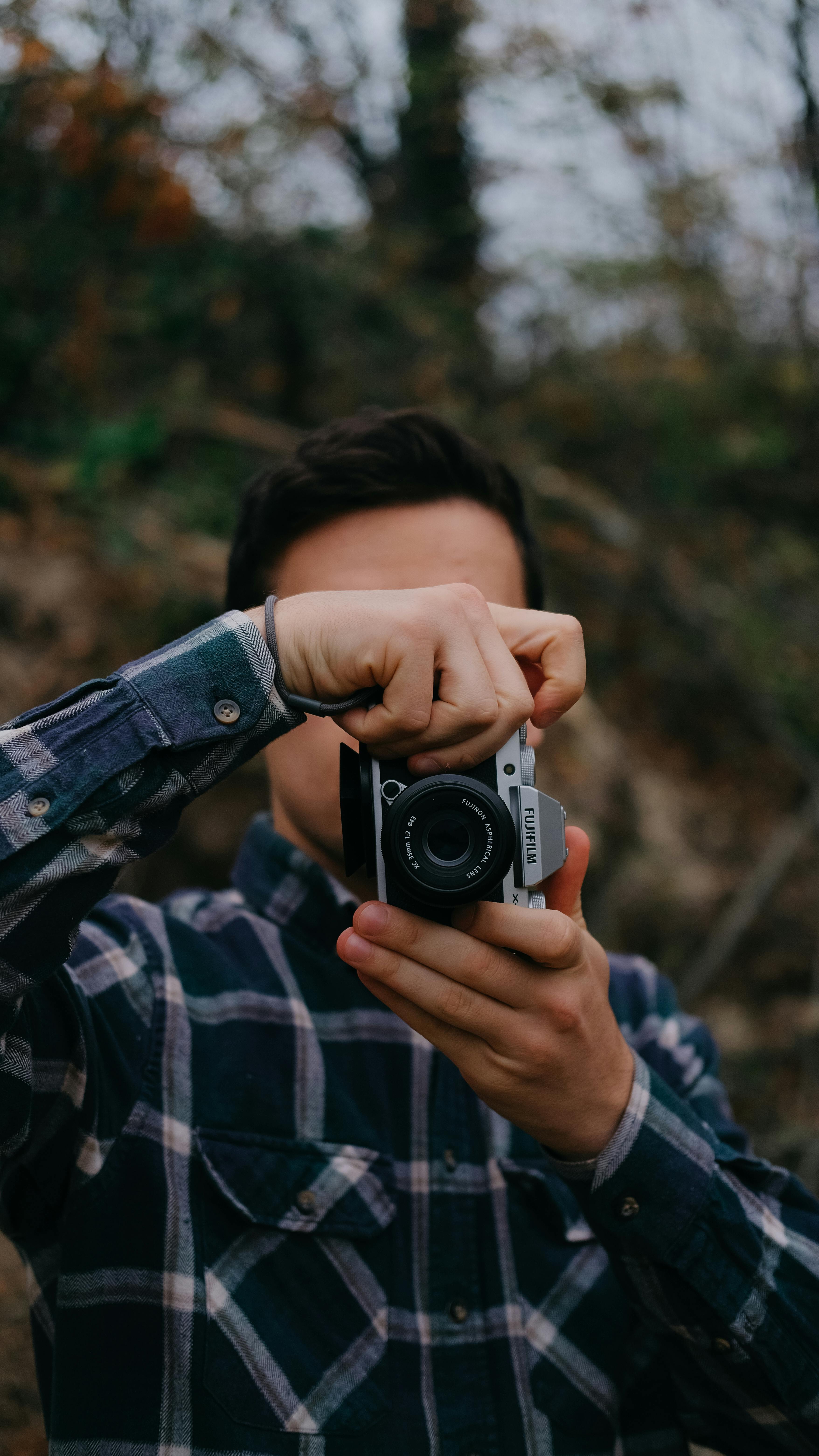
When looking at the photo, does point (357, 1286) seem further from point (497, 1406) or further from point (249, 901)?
point (249, 901)

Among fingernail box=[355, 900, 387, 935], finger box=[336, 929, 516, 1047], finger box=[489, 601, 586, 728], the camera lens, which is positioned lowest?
finger box=[336, 929, 516, 1047]

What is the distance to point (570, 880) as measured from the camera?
121 centimetres

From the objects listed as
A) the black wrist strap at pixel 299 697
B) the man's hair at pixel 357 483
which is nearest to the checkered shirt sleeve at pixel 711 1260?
the black wrist strap at pixel 299 697

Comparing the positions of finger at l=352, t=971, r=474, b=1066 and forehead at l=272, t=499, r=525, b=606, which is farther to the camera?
forehead at l=272, t=499, r=525, b=606

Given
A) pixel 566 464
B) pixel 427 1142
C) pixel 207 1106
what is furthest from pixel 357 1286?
pixel 566 464

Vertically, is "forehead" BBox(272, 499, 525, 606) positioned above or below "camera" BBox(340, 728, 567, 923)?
above

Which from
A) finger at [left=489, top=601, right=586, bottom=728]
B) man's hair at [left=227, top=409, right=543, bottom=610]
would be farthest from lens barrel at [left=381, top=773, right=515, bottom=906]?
man's hair at [left=227, top=409, right=543, bottom=610]

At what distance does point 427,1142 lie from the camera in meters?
1.42

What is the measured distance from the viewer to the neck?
5.19 feet

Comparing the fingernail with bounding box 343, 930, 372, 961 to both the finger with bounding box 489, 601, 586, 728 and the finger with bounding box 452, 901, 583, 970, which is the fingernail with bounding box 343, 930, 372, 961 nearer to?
the finger with bounding box 452, 901, 583, 970

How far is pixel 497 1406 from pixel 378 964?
71cm

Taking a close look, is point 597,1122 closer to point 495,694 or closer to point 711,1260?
point 711,1260

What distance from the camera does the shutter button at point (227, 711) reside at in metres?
1.00

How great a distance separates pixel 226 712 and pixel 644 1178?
0.82 meters
